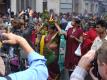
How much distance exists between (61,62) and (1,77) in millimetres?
7222

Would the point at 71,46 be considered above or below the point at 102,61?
below

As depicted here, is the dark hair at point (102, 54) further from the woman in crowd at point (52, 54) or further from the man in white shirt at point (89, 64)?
the woman in crowd at point (52, 54)

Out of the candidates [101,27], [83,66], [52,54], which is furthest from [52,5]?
[83,66]

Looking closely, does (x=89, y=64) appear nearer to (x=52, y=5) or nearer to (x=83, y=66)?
(x=83, y=66)

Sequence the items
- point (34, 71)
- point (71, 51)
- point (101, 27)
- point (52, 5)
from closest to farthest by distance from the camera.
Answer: point (34, 71), point (101, 27), point (71, 51), point (52, 5)

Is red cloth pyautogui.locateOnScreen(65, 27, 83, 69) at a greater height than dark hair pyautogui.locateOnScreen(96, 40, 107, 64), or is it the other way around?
dark hair pyautogui.locateOnScreen(96, 40, 107, 64)

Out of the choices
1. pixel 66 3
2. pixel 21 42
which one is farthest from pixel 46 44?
pixel 66 3

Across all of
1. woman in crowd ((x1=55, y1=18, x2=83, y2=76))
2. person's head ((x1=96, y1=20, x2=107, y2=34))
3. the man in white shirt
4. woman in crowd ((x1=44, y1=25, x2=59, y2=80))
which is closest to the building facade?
woman in crowd ((x1=55, y1=18, x2=83, y2=76))

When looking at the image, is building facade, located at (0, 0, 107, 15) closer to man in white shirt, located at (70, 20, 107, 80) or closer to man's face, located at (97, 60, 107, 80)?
man in white shirt, located at (70, 20, 107, 80)

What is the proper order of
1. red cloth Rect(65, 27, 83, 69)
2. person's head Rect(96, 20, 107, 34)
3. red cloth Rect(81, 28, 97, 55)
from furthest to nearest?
1. red cloth Rect(65, 27, 83, 69)
2. red cloth Rect(81, 28, 97, 55)
3. person's head Rect(96, 20, 107, 34)

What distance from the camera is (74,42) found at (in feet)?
32.5

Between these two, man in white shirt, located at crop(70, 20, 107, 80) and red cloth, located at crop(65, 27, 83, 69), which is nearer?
man in white shirt, located at crop(70, 20, 107, 80)

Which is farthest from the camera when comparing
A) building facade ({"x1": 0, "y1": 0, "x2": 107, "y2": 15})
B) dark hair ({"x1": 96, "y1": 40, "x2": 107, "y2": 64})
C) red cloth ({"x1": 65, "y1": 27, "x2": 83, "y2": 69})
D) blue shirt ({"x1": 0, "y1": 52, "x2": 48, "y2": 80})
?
building facade ({"x1": 0, "y1": 0, "x2": 107, "y2": 15})

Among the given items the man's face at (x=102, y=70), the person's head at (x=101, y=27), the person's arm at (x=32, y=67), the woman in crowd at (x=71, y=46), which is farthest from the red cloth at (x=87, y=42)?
the man's face at (x=102, y=70)
